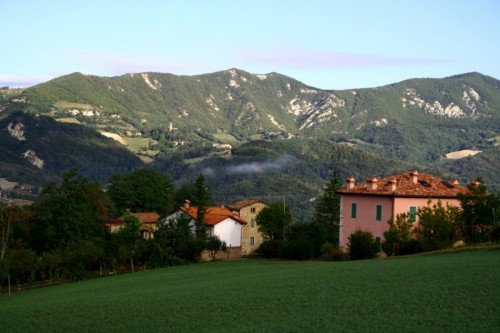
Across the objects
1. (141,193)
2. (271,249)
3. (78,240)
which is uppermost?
(141,193)

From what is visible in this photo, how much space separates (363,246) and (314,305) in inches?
889

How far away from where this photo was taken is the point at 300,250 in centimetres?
5594

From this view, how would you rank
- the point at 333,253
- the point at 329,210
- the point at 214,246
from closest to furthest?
the point at 333,253
the point at 214,246
the point at 329,210

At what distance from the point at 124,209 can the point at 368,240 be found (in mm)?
55840

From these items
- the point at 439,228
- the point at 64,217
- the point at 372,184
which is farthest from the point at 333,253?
the point at 64,217

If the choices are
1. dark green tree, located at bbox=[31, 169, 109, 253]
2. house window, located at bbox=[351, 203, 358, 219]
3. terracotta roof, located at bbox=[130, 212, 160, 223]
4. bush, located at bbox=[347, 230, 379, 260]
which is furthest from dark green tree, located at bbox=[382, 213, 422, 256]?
terracotta roof, located at bbox=[130, 212, 160, 223]

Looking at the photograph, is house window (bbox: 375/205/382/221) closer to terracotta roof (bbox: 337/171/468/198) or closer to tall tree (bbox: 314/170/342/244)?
terracotta roof (bbox: 337/171/468/198)

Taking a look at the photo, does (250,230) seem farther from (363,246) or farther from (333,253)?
(363,246)

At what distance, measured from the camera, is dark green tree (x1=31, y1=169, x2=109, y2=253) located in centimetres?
7050

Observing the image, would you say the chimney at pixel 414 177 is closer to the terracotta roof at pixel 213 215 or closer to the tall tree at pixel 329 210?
the tall tree at pixel 329 210

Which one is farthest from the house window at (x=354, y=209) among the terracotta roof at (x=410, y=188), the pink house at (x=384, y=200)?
the terracotta roof at (x=410, y=188)

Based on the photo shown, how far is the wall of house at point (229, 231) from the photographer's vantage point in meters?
77.8

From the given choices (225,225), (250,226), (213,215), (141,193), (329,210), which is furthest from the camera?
(141,193)

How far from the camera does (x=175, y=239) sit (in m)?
66.2
